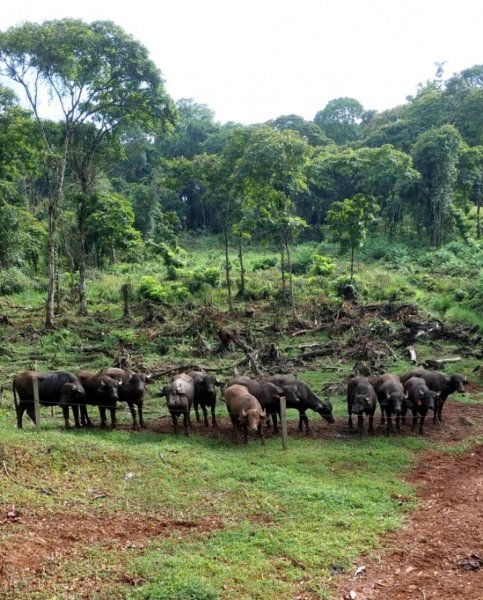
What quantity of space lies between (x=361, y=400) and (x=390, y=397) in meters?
0.75

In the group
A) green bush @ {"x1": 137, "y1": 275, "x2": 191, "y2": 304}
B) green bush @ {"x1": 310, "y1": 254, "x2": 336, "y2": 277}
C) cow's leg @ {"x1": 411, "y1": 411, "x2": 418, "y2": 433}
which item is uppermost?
green bush @ {"x1": 310, "y1": 254, "x2": 336, "y2": 277}

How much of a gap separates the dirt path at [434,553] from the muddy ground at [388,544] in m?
0.01

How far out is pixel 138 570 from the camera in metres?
7.33

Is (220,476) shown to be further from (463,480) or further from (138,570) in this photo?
(463,480)

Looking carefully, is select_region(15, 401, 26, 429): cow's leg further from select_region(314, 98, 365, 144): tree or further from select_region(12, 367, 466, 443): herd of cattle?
select_region(314, 98, 365, 144): tree

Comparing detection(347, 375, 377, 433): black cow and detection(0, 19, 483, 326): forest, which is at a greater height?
detection(0, 19, 483, 326): forest

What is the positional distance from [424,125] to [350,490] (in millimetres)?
52850

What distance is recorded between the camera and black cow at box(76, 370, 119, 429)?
545 inches

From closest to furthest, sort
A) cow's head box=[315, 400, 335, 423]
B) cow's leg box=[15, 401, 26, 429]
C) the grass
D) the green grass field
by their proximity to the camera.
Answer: the green grass field, the grass, cow's leg box=[15, 401, 26, 429], cow's head box=[315, 400, 335, 423]

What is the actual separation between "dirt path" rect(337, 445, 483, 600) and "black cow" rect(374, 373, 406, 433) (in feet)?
8.43

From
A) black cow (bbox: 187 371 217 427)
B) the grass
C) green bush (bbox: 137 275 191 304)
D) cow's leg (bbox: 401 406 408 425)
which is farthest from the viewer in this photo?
green bush (bbox: 137 275 191 304)

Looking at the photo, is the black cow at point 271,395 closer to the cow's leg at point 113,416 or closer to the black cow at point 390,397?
the black cow at point 390,397

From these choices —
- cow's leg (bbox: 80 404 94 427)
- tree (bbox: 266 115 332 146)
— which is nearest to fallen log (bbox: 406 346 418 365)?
cow's leg (bbox: 80 404 94 427)

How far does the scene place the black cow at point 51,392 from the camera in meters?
13.6
